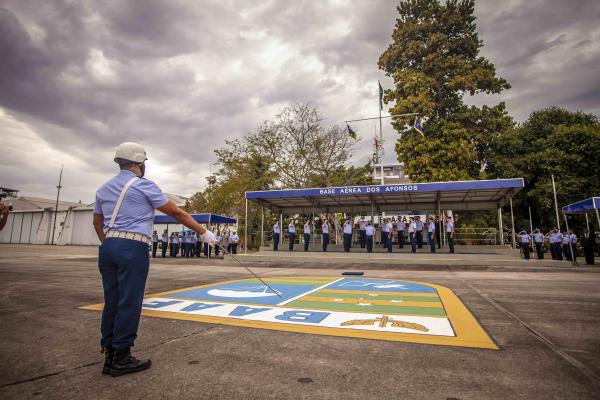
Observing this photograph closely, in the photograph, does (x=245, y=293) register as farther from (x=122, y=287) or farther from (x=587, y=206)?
(x=587, y=206)

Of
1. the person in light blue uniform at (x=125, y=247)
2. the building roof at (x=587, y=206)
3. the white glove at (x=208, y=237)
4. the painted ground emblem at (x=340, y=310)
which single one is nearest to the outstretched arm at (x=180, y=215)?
the person in light blue uniform at (x=125, y=247)

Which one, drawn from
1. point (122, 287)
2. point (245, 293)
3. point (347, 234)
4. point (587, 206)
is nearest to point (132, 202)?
point (122, 287)

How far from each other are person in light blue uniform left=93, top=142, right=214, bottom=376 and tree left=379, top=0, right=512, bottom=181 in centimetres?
2380

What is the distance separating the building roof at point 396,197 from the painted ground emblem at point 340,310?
11074 mm

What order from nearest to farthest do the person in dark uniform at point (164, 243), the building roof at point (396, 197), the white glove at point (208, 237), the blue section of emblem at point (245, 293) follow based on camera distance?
1. the white glove at point (208, 237)
2. the blue section of emblem at point (245, 293)
3. the building roof at point (396, 197)
4. the person in dark uniform at point (164, 243)

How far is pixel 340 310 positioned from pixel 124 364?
9.81 feet

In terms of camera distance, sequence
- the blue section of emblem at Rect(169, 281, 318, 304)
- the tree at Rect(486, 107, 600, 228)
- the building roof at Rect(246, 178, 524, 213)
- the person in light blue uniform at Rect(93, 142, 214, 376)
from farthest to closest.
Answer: the tree at Rect(486, 107, 600, 228), the building roof at Rect(246, 178, 524, 213), the blue section of emblem at Rect(169, 281, 318, 304), the person in light blue uniform at Rect(93, 142, 214, 376)

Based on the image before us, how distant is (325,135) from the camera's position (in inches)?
1101

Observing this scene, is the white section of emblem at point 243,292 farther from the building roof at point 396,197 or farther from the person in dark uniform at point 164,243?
the person in dark uniform at point 164,243

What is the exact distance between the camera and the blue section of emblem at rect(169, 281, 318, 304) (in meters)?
5.61

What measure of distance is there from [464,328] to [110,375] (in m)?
3.61

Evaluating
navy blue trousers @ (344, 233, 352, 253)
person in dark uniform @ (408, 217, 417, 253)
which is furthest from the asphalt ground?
navy blue trousers @ (344, 233, 352, 253)

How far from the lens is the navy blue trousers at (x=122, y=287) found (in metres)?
2.56

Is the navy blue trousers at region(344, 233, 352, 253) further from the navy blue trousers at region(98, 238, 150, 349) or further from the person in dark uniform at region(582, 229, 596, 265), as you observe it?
the navy blue trousers at region(98, 238, 150, 349)
